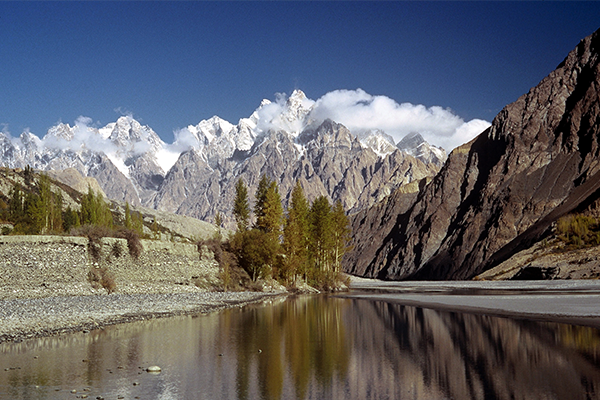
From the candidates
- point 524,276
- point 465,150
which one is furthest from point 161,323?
point 465,150

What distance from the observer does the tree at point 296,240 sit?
219ft

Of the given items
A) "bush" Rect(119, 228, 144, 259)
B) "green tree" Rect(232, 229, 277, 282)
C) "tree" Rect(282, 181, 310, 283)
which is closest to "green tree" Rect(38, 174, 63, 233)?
"bush" Rect(119, 228, 144, 259)

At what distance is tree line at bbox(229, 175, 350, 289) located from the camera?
64000mm

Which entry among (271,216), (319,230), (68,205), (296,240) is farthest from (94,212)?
(319,230)

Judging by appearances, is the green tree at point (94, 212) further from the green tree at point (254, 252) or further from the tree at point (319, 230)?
the tree at point (319, 230)

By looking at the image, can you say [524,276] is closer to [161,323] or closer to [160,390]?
[161,323]

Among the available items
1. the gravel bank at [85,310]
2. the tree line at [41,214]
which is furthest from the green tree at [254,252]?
the gravel bank at [85,310]

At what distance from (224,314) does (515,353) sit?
2140 centimetres

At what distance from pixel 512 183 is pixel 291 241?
10133 cm

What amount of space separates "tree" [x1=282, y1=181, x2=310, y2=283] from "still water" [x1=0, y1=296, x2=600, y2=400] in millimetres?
35938

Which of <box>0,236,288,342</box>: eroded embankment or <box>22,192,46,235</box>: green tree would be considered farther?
<box>22,192,46,235</box>: green tree

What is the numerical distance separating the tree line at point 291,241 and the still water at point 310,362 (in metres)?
33.1

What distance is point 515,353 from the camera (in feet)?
66.5

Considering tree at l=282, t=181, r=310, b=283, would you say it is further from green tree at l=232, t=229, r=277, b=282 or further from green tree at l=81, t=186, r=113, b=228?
green tree at l=81, t=186, r=113, b=228
